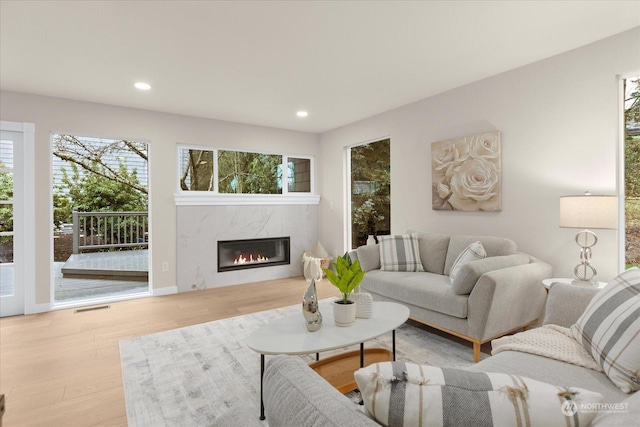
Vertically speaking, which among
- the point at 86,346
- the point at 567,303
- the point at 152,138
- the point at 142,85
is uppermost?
the point at 142,85

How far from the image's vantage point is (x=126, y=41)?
2.56 metres

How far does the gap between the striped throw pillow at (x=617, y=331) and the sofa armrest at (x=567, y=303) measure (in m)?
0.20

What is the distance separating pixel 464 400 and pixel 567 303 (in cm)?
149

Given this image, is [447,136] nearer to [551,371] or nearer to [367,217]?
[367,217]

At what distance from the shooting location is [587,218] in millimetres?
2357

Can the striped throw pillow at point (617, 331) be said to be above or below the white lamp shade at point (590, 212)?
below

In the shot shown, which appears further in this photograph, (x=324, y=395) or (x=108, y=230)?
(x=108, y=230)

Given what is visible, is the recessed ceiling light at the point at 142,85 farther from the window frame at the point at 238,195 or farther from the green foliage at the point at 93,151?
the green foliage at the point at 93,151

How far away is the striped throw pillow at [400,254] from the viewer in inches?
137

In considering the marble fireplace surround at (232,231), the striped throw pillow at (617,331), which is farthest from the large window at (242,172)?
the striped throw pillow at (617,331)

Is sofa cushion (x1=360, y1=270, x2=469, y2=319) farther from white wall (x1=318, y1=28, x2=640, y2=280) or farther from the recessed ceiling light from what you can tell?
the recessed ceiling light

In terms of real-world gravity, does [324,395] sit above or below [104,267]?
above

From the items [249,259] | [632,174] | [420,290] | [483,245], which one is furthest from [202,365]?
[632,174]

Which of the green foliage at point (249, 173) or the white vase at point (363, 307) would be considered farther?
the green foliage at point (249, 173)
